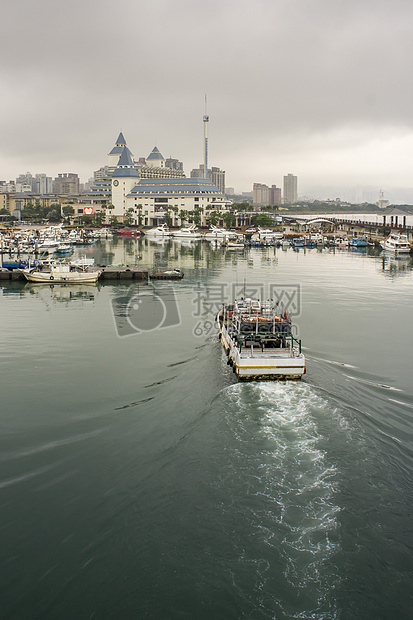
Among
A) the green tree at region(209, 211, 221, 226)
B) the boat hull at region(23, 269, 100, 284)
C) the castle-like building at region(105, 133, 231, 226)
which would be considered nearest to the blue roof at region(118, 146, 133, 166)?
the castle-like building at region(105, 133, 231, 226)

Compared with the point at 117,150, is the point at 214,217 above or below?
below

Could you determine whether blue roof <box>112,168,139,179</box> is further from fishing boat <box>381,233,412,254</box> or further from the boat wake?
the boat wake

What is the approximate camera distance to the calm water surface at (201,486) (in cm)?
713

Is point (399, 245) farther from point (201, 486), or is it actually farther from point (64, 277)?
point (201, 486)

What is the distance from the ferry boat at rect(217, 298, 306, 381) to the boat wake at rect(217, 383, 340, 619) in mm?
1061

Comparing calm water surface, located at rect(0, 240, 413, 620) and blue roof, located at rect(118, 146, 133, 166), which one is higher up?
blue roof, located at rect(118, 146, 133, 166)

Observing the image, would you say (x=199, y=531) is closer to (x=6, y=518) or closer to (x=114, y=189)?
(x=6, y=518)

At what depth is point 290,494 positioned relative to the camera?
30.3ft

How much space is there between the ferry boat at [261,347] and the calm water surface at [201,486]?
503mm

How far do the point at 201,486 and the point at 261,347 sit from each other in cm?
746

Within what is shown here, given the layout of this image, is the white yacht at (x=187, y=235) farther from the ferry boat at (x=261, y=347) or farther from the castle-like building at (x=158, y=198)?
the ferry boat at (x=261, y=347)

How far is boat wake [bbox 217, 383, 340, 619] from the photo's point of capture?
7.20 metres

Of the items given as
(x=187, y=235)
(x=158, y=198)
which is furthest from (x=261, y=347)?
(x=158, y=198)

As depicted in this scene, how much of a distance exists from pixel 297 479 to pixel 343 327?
16001 millimetres
